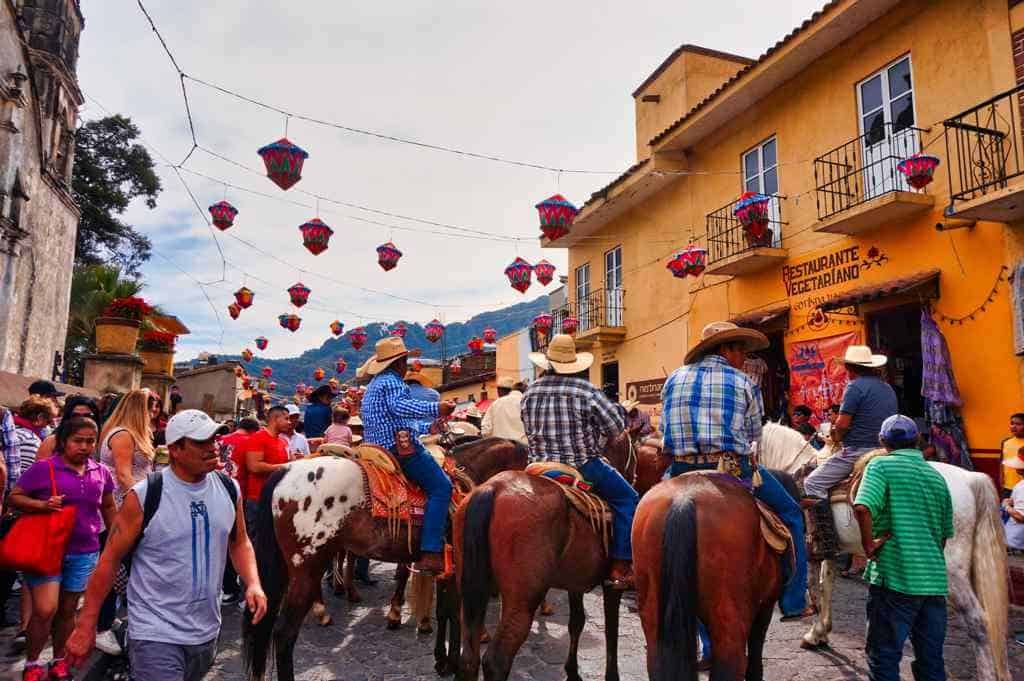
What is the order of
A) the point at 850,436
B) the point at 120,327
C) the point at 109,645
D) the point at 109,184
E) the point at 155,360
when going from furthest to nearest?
1. the point at 109,184
2. the point at 155,360
3. the point at 120,327
4. the point at 850,436
5. the point at 109,645

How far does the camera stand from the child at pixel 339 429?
8758 mm

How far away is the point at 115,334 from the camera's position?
524 inches

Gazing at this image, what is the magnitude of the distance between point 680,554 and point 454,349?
526ft

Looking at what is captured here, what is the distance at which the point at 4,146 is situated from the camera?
12945 millimetres

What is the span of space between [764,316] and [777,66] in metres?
4.68

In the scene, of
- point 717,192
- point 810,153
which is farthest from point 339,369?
point 810,153

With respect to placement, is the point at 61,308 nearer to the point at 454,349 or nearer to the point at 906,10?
the point at 906,10

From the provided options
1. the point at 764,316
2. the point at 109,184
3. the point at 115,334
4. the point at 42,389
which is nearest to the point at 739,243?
the point at 764,316

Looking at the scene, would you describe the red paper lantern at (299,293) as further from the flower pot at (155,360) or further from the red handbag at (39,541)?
the red handbag at (39,541)

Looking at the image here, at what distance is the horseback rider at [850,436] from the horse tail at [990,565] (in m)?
0.79

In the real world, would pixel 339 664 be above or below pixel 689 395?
below

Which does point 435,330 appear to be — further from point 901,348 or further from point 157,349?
point 901,348

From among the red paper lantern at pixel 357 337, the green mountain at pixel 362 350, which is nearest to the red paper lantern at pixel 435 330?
the red paper lantern at pixel 357 337

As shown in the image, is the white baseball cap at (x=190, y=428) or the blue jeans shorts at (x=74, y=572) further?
the blue jeans shorts at (x=74, y=572)
